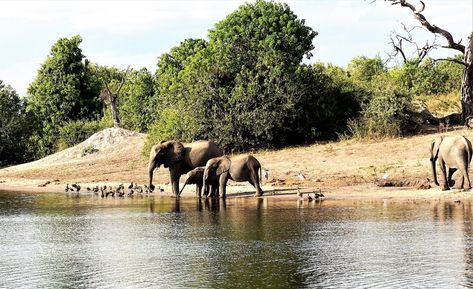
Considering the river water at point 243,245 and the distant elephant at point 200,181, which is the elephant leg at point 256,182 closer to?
the river water at point 243,245

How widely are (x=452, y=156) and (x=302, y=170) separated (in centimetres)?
720

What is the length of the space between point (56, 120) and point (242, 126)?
1937 cm

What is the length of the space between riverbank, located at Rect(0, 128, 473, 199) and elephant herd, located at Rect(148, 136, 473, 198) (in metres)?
0.68

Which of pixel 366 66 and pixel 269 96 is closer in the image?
pixel 269 96

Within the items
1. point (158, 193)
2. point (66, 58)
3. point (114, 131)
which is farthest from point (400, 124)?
point (66, 58)

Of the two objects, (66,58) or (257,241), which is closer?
(257,241)

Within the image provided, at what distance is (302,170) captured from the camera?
29.8 m

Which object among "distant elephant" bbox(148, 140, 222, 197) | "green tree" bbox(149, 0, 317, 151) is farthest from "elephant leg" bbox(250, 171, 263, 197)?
"green tree" bbox(149, 0, 317, 151)

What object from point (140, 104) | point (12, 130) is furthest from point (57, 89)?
point (140, 104)

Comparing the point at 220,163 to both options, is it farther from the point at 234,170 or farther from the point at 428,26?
the point at 428,26

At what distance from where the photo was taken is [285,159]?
32.5 meters

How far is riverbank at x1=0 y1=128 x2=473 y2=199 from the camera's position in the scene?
26.1 metres

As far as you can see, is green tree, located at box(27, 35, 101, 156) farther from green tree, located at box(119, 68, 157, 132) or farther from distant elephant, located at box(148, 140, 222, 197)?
distant elephant, located at box(148, 140, 222, 197)

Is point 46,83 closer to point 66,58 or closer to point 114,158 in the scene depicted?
point 66,58
